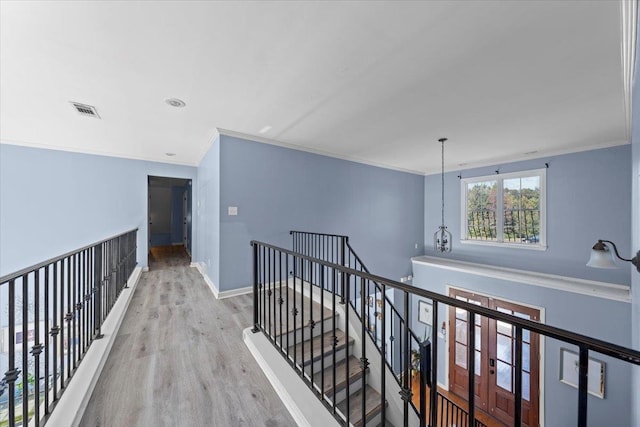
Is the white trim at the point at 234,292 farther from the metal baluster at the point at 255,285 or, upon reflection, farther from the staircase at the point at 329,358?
the metal baluster at the point at 255,285

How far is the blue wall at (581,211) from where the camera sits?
4.33m

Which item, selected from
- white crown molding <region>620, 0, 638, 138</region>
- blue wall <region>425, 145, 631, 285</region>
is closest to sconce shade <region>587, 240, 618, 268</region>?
white crown molding <region>620, 0, 638, 138</region>

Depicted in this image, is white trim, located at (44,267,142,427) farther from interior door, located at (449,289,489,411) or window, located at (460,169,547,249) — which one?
window, located at (460,169,547,249)

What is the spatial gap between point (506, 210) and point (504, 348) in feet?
9.51

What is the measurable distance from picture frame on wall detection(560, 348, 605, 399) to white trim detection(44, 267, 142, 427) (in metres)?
6.28

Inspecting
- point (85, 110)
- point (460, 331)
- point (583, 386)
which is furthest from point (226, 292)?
point (460, 331)

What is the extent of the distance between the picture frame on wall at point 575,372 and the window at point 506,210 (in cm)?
197

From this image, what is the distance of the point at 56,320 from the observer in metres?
1.61

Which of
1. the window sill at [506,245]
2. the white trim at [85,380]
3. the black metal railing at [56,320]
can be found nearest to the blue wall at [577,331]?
the window sill at [506,245]

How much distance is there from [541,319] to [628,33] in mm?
4840

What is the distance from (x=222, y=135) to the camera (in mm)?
3879

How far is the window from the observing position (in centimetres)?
536

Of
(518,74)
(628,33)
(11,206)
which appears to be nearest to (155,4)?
(518,74)

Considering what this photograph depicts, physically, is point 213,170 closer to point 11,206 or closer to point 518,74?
point 11,206
